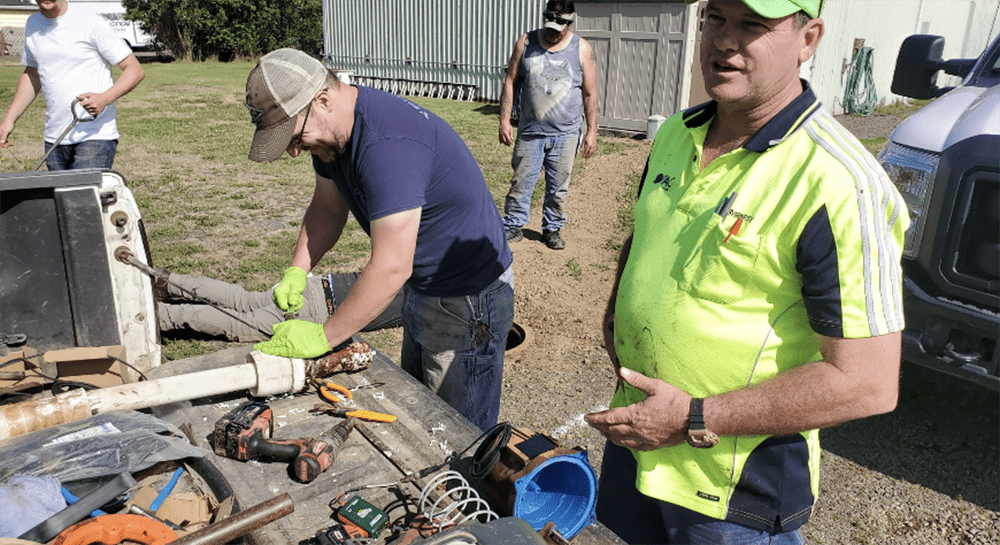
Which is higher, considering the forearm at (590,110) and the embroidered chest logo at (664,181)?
the embroidered chest logo at (664,181)

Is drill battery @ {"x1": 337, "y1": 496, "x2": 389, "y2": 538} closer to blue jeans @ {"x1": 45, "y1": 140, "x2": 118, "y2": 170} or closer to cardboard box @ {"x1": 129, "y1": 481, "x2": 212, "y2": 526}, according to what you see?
cardboard box @ {"x1": 129, "y1": 481, "x2": 212, "y2": 526}

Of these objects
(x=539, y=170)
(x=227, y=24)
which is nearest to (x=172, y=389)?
(x=539, y=170)

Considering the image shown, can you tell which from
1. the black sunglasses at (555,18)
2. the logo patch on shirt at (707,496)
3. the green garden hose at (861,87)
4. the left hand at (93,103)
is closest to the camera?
the logo patch on shirt at (707,496)

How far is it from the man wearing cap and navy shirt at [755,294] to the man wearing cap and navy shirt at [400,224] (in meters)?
0.86

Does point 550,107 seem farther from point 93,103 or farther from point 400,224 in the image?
point 400,224

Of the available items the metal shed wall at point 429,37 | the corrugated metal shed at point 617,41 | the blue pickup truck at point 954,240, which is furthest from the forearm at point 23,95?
the metal shed wall at point 429,37

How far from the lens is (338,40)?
65.8 ft

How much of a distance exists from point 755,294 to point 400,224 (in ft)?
3.77

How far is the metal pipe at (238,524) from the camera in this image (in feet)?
5.09

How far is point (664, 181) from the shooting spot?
5.79ft

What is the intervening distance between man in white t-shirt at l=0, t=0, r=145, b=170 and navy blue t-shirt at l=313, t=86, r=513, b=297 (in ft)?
9.46

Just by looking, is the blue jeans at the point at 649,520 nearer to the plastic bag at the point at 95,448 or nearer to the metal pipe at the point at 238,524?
the metal pipe at the point at 238,524

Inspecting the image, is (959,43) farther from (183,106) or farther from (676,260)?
(676,260)

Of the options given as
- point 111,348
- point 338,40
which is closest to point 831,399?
point 111,348
